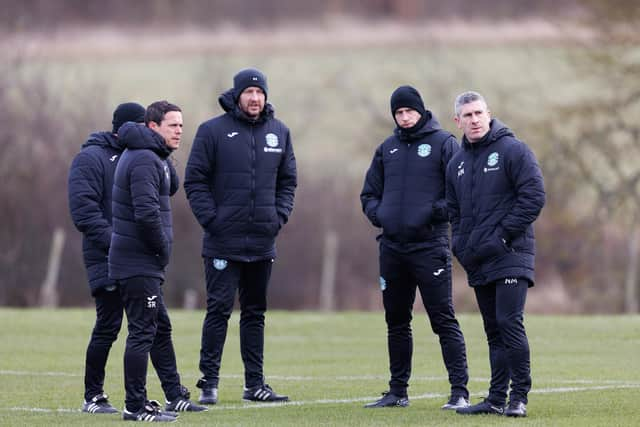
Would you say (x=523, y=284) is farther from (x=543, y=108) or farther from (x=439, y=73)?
(x=439, y=73)

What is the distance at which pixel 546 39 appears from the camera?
3675cm

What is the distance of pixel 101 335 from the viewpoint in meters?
10.8

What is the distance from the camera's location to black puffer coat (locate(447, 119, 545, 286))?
396 inches

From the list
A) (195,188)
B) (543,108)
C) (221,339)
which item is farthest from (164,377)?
(543,108)

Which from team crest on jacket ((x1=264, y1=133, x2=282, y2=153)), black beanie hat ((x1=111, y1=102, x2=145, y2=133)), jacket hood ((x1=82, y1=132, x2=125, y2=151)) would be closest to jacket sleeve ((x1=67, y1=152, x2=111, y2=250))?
jacket hood ((x1=82, y1=132, x2=125, y2=151))

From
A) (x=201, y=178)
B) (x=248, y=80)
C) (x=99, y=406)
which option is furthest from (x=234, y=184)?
(x=99, y=406)

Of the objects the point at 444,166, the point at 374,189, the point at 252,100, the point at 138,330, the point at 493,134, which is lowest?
the point at 138,330

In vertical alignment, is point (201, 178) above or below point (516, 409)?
above

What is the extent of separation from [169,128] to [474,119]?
2185 mm

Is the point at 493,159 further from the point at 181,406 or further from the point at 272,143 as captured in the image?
the point at 181,406

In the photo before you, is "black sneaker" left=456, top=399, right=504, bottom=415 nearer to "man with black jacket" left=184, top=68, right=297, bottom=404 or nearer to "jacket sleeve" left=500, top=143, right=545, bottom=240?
"jacket sleeve" left=500, top=143, right=545, bottom=240

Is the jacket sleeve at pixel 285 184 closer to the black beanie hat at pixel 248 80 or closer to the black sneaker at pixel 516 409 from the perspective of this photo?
the black beanie hat at pixel 248 80

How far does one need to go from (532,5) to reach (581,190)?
6.32m

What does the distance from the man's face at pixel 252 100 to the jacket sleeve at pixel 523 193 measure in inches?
88.7
